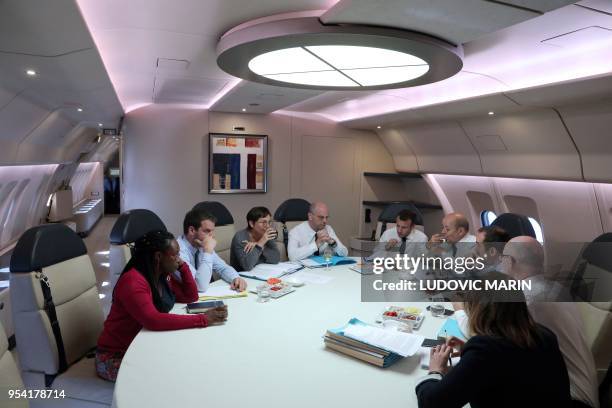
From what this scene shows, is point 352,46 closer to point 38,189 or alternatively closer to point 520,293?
point 520,293

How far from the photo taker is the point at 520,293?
1841 mm

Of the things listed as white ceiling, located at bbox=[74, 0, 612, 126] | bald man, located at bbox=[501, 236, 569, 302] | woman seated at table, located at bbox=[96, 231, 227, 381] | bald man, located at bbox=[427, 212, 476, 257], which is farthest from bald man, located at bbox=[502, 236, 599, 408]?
bald man, located at bbox=[427, 212, 476, 257]

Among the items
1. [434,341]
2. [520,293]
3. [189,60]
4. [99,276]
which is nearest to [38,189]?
[99,276]

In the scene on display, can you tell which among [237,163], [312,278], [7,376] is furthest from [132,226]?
[237,163]

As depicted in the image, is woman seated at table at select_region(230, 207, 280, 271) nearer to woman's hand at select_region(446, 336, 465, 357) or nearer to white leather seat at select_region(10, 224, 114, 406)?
white leather seat at select_region(10, 224, 114, 406)

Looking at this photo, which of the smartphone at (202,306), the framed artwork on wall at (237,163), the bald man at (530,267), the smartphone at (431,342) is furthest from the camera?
the framed artwork on wall at (237,163)

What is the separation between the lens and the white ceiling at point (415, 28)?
92.5 inches

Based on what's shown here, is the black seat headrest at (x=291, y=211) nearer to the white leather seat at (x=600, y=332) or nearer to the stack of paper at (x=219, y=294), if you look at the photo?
the stack of paper at (x=219, y=294)

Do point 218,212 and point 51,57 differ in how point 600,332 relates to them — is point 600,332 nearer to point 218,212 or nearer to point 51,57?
point 51,57

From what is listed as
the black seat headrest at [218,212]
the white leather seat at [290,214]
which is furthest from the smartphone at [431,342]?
the black seat headrest at [218,212]

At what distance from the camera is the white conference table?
191 cm

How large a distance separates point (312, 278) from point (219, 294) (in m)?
0.93

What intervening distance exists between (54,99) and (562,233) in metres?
6.30

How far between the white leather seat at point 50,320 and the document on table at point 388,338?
145cm
